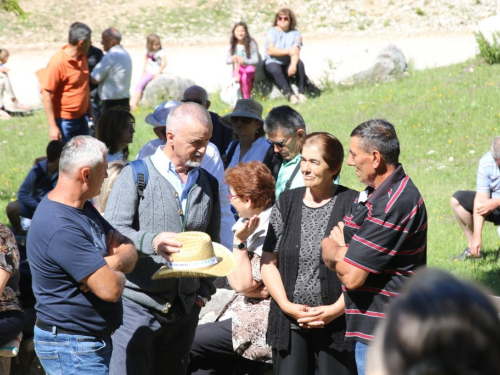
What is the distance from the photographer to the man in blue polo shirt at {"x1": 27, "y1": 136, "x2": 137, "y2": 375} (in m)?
3.52

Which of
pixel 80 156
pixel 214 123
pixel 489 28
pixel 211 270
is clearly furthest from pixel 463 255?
pixel 489 28

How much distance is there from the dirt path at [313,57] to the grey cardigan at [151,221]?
10.2 metres

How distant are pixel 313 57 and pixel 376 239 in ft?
48.3

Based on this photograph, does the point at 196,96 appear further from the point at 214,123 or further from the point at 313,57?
the point at 313,57

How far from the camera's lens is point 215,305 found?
20.1ft

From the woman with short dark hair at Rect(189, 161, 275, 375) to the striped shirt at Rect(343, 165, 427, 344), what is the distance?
0.91m

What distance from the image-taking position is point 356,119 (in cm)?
1159

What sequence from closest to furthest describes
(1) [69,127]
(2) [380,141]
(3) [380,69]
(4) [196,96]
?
1. (2) [380,141]
2. (4) [196,96]
3. (1) [69,127]
4. (3) [380,69]

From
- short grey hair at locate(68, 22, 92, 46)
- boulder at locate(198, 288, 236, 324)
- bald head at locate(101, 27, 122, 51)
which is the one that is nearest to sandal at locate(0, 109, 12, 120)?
bald head at locate(101, 27, 122, 51)

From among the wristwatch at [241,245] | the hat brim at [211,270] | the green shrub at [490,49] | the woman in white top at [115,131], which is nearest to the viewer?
the hat brim at [211,270]

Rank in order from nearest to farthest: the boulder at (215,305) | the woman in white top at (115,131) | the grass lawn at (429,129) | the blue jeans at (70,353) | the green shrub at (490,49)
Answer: the blue jeans at (70,353)
the boulder at (215,305)
the woman in white top at (115,131)
the grass lawn at (429,129)
the green shrub at (490,49)

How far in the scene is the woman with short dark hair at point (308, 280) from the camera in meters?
4.22

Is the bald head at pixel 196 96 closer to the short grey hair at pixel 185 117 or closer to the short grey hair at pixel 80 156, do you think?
the short grey hair at pixel 185 117

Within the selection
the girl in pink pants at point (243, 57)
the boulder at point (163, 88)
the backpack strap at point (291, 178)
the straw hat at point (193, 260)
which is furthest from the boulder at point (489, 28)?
the straw hat at point (193, 260)
